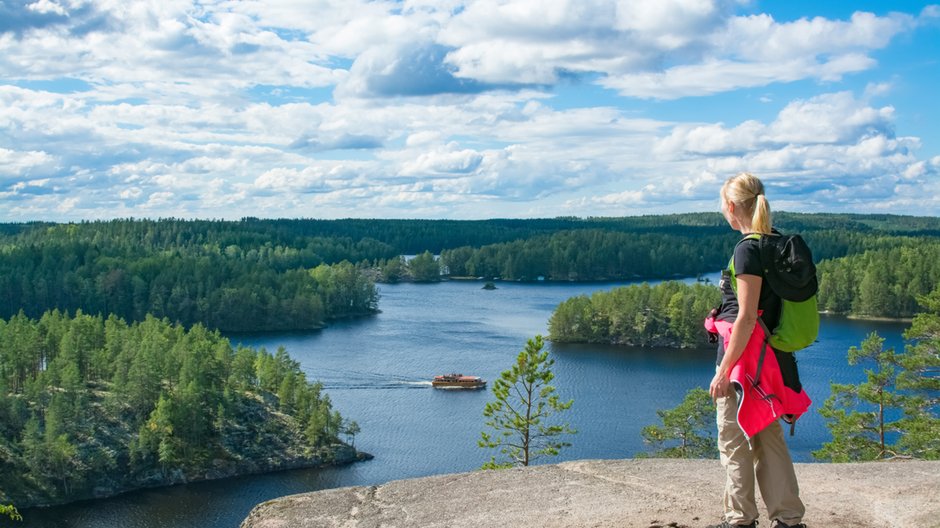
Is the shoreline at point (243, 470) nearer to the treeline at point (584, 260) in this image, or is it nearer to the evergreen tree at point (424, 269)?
the evergreen tree at point (424, 269)

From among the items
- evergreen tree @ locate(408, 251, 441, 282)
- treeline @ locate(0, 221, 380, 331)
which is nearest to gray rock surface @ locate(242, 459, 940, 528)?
treeline @ locate(0, 221, 380, 331)

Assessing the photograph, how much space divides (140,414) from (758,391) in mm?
43815

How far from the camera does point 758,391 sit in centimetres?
575

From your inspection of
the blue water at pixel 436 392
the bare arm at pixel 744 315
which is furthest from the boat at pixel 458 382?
the bare arm at pixel 744 315

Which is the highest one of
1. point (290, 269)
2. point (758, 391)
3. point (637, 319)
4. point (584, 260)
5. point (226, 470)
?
point (758, 391)

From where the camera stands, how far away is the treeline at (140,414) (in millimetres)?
39344

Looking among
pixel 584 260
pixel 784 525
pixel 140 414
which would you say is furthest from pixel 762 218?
pixel 584 260

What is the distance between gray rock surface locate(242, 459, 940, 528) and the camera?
6938 mm

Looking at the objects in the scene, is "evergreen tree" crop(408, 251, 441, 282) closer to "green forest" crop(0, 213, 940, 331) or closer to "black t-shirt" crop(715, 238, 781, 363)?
"green forest" crop(0, 213, 940, 331)

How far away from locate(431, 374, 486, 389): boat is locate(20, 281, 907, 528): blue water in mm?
781

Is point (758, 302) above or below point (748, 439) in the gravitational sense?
above

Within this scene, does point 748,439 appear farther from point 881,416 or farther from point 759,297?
point 881,416

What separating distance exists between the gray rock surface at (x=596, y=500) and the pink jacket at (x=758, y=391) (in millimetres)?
1055

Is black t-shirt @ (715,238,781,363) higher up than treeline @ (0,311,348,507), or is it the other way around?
black t-shirt @ (715,238,781,363)
